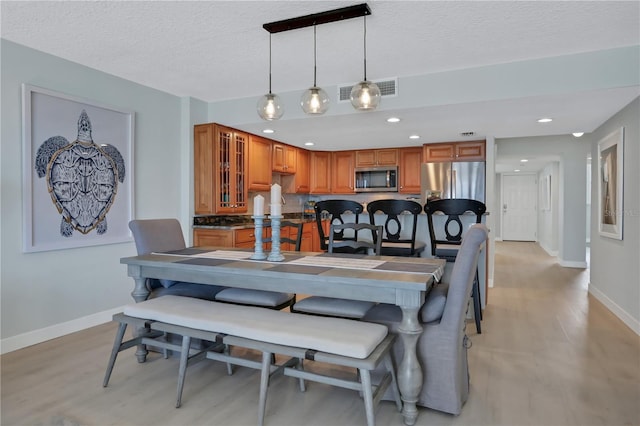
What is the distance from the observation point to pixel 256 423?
1914 mm

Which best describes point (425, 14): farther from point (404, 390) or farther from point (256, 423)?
point (256, 423)

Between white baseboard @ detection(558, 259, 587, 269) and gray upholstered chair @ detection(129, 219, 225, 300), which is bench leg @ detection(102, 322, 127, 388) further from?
white baseboard @ detection(558, 259, 587, 269)

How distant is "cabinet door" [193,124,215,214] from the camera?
4.52 m

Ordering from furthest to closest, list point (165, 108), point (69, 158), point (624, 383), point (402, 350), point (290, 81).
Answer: point (165, 108) → point (290, 81) → point (69, 158) → point (624, 383) → point (402, 350)

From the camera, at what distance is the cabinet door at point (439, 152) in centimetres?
Result: 570

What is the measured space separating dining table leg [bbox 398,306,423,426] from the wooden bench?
0.26 feet

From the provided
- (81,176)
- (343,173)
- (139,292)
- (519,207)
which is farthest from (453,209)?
(519,207)

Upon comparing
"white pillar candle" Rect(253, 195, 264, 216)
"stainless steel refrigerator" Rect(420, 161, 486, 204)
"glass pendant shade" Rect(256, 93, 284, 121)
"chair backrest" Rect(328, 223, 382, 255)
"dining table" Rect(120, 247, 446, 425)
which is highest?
"glass pendant shade" Rect(256, 93, 284, 121)

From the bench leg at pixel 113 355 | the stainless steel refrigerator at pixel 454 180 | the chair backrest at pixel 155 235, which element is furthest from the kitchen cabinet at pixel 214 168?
the stainless steel refrigerator at pixel 454 180

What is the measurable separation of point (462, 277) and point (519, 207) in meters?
10.3

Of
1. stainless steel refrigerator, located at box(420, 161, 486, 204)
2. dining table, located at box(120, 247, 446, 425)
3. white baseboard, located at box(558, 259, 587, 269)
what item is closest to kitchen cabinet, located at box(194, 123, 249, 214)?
dining table, located at box(120, 247, 446, 425)

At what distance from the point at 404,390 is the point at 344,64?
2.58 metres

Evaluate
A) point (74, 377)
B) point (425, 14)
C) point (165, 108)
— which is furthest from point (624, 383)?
point (165, 108)

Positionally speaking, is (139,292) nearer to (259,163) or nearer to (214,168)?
(214,168)
